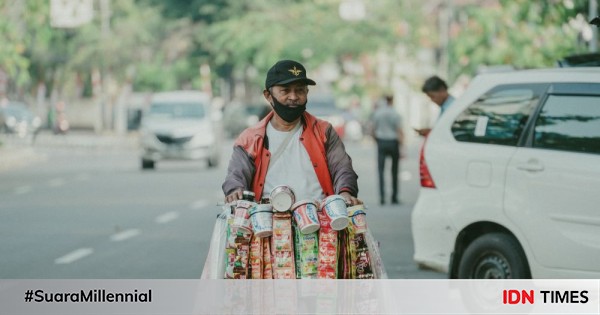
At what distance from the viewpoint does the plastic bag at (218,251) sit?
6605 mm

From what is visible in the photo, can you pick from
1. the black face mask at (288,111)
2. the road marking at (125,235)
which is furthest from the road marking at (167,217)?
the black face mask at (288,111)

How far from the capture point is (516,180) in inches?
353

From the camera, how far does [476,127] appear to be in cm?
966

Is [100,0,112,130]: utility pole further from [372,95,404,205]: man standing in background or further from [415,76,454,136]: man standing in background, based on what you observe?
[415,76,454,136]: man standing in background

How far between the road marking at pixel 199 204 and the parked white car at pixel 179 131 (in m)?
10.6

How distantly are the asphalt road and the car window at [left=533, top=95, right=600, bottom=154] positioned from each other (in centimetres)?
352

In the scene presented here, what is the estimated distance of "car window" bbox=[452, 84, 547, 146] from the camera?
923 cm

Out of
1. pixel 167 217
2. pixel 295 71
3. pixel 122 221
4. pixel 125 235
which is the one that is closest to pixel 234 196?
pixel 295 71

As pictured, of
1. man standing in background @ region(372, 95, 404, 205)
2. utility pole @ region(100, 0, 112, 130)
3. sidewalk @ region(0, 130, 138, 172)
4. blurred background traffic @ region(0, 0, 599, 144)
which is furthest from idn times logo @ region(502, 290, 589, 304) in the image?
utility pole @ region(100, 0, 112, 130)

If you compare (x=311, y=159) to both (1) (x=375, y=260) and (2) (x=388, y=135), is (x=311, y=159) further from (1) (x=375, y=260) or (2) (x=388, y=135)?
(2) (x=388, y=135)

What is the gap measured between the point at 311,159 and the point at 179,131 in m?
26.8

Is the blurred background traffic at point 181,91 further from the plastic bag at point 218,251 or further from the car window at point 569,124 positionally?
the plastic bag at point 218,251

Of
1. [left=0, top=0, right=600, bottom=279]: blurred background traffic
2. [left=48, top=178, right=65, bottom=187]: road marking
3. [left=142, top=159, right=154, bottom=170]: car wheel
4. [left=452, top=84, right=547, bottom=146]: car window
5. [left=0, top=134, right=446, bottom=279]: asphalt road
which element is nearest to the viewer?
[left=452, top=84, right=547, bottom=146]: car window

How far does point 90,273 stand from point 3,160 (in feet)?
80.7
